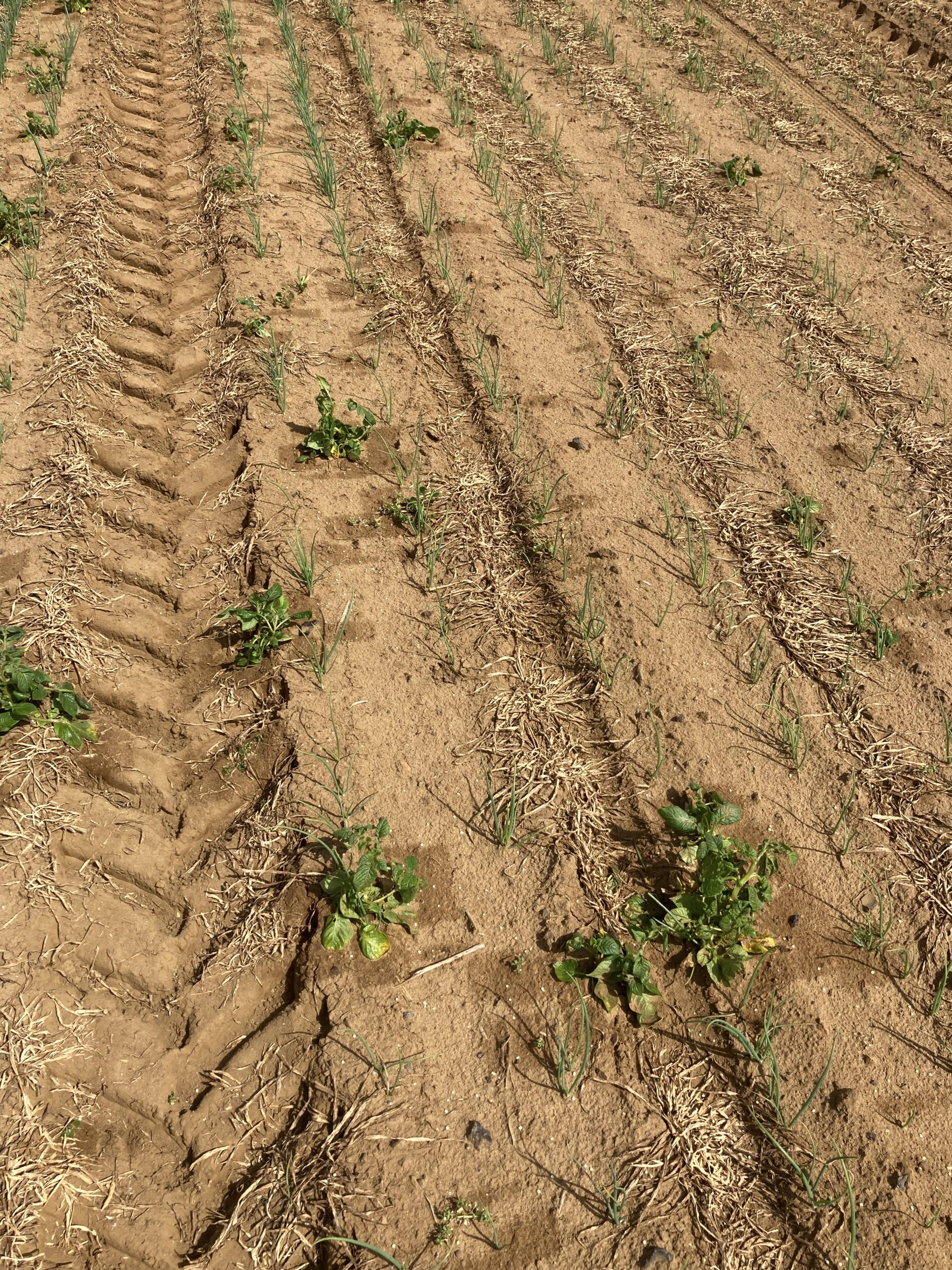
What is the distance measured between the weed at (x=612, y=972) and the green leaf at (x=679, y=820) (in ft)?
1.13

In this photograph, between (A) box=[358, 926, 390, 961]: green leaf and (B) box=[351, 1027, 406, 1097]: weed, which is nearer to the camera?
(B) box=[351, 1027, 406, 1097]: weed

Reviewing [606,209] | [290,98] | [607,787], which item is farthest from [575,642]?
[290,98]

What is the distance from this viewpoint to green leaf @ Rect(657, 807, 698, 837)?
98.0 inches

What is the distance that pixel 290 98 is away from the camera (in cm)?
577

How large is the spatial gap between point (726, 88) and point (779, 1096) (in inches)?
253

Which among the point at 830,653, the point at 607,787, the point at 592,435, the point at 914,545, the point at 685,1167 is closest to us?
the point at 685,1167

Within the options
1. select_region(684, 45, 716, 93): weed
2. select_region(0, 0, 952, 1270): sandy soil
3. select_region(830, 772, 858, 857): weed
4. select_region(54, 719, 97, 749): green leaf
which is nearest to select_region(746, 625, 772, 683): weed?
select_region(0, 0, 952, 1270): sandy soil

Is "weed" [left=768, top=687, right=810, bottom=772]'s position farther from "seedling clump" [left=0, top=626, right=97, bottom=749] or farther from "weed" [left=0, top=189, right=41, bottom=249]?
"weed" [left=0, top=189, right=41, bottom=249]

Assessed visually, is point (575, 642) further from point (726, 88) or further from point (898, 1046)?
point (726, 88)

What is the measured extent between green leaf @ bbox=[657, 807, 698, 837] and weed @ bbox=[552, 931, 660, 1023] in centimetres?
35

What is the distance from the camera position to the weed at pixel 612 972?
7.39 feet

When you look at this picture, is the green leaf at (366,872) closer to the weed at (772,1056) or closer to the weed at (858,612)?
the weed at (772,1056)

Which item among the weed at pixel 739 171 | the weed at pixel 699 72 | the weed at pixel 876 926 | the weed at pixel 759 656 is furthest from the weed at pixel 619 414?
the weed at pixel 699 72

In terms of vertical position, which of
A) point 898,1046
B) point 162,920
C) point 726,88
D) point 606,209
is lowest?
point 162,920
